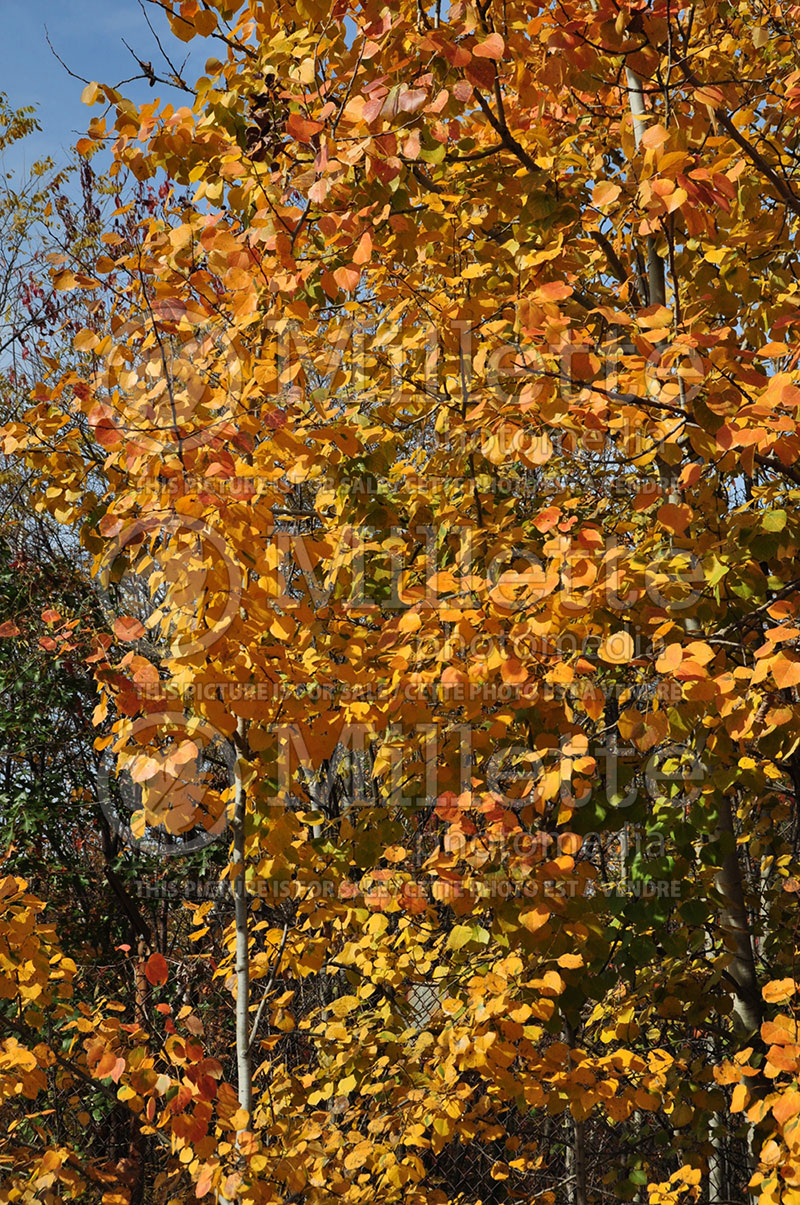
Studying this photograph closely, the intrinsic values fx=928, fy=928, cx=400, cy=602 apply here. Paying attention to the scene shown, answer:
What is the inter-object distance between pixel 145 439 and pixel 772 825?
284 cm

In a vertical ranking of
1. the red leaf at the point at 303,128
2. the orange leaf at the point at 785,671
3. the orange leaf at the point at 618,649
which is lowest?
the orange leaf at the point at 785,671

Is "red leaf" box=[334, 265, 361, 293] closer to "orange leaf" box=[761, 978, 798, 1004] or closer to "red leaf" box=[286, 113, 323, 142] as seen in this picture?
"red leaf" box=[286, 113, 323, 142]

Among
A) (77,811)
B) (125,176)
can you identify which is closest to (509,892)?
(77,811)

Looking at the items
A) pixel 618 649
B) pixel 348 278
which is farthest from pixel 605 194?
pixel 618 649

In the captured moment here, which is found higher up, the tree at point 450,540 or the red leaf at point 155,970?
the tree at point 450,540

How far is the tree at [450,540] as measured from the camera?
71.1 inches

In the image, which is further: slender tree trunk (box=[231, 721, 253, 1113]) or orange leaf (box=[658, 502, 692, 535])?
slender tree trunk (box=[231, 721, 253, 1113])

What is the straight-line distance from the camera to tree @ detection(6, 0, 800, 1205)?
1807 millimetres

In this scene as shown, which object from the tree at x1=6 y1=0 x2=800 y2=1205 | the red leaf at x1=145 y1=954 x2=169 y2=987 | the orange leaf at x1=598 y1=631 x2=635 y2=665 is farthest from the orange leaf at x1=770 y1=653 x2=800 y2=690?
the red leaf at x1=145 y1=954 x2=169 y2=987

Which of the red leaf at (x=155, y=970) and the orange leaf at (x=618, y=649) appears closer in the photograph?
the orange leaf at (x=618, y=649)

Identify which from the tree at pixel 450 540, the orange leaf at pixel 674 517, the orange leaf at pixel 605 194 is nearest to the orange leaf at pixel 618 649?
the tree at pixel 450 540

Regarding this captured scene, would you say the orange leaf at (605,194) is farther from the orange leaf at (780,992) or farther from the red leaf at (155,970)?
the red leaf at (155,970)

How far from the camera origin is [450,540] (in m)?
2.87

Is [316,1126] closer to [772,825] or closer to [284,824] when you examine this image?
[284,824]
